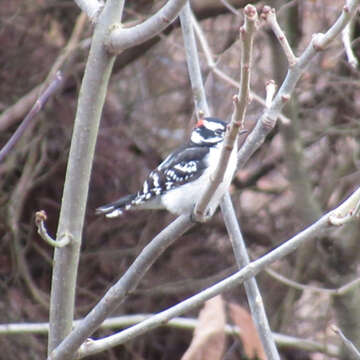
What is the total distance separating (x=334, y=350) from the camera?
430cm

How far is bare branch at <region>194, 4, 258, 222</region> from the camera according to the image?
4.65 feet

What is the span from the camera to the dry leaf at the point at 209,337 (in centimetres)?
304

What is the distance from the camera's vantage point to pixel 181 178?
3193mm

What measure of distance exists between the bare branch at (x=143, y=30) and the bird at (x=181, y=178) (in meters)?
1.20

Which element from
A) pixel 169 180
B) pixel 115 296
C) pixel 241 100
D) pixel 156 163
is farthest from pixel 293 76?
pixel 156 163

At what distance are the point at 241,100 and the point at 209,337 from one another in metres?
1.79

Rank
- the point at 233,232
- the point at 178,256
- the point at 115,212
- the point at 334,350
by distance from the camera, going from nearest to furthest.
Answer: the point at 233,232
the point at 115,212
the point at 334,350
the point at 178,256

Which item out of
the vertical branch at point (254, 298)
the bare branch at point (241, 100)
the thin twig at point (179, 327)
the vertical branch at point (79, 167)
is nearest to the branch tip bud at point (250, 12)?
the bare branch at point (241, 100)

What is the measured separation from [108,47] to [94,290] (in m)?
3.13

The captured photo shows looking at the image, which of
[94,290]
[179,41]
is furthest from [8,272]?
[179,41]

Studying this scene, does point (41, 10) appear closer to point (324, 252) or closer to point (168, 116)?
point (168, 116)

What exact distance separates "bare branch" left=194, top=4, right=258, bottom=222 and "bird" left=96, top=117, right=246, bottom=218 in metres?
1.19

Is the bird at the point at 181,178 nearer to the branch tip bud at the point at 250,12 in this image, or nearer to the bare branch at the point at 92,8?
the bare branch at the point at 92,8

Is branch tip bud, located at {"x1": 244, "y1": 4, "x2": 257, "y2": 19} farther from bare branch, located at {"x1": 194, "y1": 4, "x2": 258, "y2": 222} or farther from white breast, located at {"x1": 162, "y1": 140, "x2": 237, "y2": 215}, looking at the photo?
white breast, located at {"x1": 162, "y1": 140, "x2": 237, "y2": 215}
